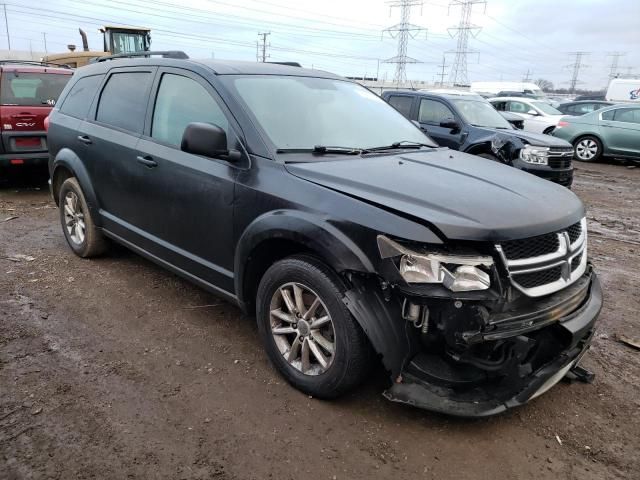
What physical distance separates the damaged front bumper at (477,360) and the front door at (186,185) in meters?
1.15

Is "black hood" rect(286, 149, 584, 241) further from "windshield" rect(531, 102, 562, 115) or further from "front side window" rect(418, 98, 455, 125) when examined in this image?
"windshield" rect(531, 102, 562, 115)

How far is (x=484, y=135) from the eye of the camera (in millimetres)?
8148

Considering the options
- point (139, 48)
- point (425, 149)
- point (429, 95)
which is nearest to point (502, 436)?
point (425, 149)

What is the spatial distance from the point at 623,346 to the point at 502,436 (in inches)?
63.2

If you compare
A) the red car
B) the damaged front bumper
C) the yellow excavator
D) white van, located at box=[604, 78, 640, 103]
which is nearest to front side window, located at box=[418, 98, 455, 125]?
the red car

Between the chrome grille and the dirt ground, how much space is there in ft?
2.60

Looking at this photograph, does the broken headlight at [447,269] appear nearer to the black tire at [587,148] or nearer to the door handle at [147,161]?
the door handle at [147,161]

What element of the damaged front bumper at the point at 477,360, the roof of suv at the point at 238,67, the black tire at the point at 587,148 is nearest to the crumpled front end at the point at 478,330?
the damaged front bumper at the point at 477,360

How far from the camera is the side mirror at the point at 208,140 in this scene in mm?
2921

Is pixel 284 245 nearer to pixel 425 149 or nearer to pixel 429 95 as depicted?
pixel 425 149

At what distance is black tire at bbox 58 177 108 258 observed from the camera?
4.73 meters

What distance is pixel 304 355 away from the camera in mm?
2855

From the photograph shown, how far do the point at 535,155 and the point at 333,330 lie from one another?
256 inches

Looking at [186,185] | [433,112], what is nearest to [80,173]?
[186,185]
